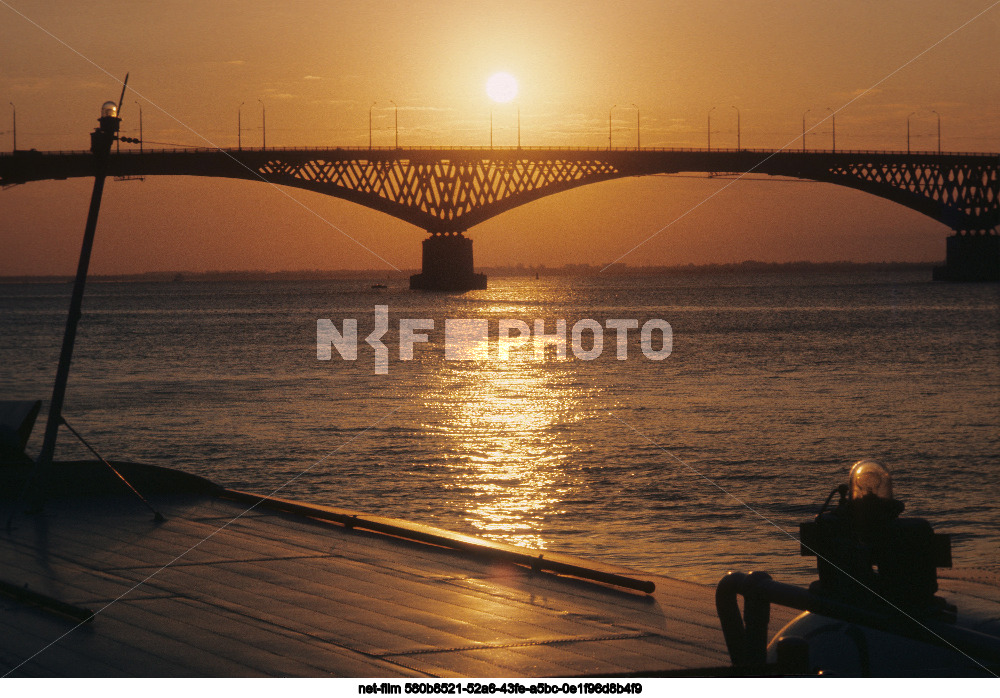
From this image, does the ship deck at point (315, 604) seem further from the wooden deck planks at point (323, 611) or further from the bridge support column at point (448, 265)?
the bridge support column at point (448, 265)

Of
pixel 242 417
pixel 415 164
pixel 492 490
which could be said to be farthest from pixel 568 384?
pixel 415 164

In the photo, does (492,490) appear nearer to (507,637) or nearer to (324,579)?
(324,579)

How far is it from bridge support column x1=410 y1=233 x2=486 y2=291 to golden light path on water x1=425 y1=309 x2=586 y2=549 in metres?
59.8

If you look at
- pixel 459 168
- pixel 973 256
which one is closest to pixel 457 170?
pixel 459 168

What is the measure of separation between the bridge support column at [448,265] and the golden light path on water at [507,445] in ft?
196

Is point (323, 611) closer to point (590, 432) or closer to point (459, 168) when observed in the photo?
point (590, 432)

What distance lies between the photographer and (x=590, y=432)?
85.6ft

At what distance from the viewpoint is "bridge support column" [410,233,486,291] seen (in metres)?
104

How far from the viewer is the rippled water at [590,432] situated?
1588 centimetres

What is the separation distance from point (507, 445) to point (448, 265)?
8529cm

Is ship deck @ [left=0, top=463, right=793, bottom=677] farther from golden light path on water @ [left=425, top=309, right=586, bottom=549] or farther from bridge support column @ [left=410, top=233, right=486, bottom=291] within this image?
bridge support column @ [left=410, top=233, right=486, bottom=291]

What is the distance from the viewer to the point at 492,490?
60.3ft

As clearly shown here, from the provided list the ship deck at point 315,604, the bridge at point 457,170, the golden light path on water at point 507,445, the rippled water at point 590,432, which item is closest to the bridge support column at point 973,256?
the bridge at point 457,170

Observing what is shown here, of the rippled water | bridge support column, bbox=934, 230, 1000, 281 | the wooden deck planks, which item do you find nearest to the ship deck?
the wooden deck planks
